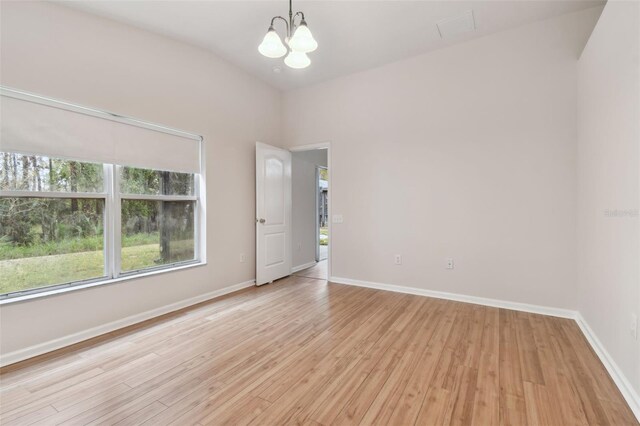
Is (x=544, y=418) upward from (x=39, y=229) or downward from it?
downward

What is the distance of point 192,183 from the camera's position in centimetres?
358

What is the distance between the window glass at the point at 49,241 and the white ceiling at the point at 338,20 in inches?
69.9

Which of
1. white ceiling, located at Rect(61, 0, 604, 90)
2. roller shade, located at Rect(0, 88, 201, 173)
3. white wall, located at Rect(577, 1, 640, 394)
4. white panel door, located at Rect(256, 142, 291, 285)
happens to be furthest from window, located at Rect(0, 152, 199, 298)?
white wall, located at Rect(577, 1, 640, 394)

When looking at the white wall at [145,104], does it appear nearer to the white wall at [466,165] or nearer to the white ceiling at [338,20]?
the white ceiling at [338,20]

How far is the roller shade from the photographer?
7.23 ft

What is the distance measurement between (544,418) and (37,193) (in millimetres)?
3910

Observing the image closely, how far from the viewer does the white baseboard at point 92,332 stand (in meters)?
2.17

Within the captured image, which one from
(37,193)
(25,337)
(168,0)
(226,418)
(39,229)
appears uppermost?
(168,0)

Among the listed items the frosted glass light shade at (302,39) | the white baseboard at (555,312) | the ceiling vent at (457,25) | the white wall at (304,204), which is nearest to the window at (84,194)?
the frosted glass light shade at (302,39)

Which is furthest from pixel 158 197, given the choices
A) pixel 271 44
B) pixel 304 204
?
pixel 304 204

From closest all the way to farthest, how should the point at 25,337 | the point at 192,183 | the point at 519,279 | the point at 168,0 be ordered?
the point at 25,337 → the point at 168,0 → the point at 519,279 → the point at 192,183

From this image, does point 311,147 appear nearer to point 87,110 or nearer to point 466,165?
point 466,165

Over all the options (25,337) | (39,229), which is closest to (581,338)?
(25,337)

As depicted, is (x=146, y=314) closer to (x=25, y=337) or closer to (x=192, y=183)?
(x=25, y=337)
